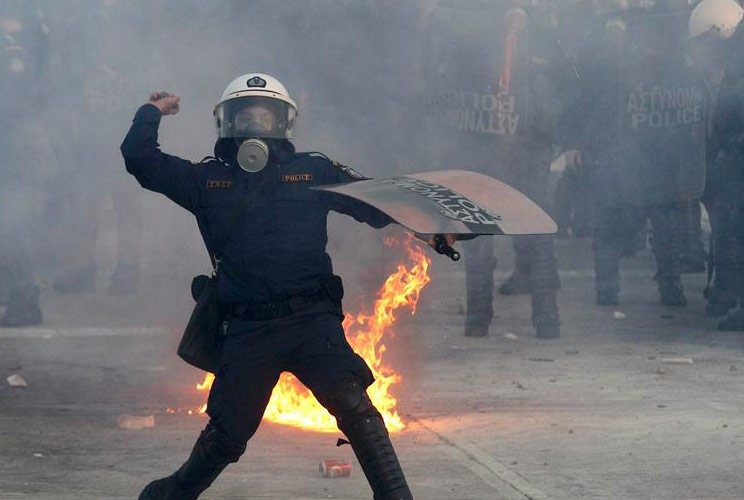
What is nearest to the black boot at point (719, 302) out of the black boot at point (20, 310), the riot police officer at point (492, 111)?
the riot police officer at point (492, 111)

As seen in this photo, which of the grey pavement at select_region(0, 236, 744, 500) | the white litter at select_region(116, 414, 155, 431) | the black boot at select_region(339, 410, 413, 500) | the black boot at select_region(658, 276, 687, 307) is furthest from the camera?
the black boot at select_region(658, 276, 687, 307)

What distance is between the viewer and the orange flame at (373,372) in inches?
229

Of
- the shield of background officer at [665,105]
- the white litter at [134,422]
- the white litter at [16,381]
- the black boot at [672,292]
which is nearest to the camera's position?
the white litter at [134,422]

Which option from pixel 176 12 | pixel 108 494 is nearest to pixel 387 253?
pixel 176 12

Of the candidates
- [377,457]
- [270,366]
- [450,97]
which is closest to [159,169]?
[270,366]

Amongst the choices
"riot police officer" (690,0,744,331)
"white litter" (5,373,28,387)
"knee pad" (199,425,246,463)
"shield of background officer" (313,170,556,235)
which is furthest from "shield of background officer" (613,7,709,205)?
"knee pad" (199,425,246,463)

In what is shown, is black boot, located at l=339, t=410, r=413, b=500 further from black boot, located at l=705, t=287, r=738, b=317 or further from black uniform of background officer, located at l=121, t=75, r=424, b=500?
black boot, located at l=705, t=287, r=738, b=317

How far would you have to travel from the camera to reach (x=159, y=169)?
164 inches

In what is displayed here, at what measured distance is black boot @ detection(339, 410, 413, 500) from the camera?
3.81 metres

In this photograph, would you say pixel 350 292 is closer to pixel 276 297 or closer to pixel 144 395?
pixel 144 395

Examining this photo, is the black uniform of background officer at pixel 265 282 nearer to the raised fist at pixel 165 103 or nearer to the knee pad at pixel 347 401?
the knee pad at pixel 347 401

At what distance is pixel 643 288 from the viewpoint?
1020cm

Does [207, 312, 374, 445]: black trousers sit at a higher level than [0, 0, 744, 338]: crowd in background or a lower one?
lower

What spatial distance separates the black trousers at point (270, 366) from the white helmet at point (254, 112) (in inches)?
22.7
